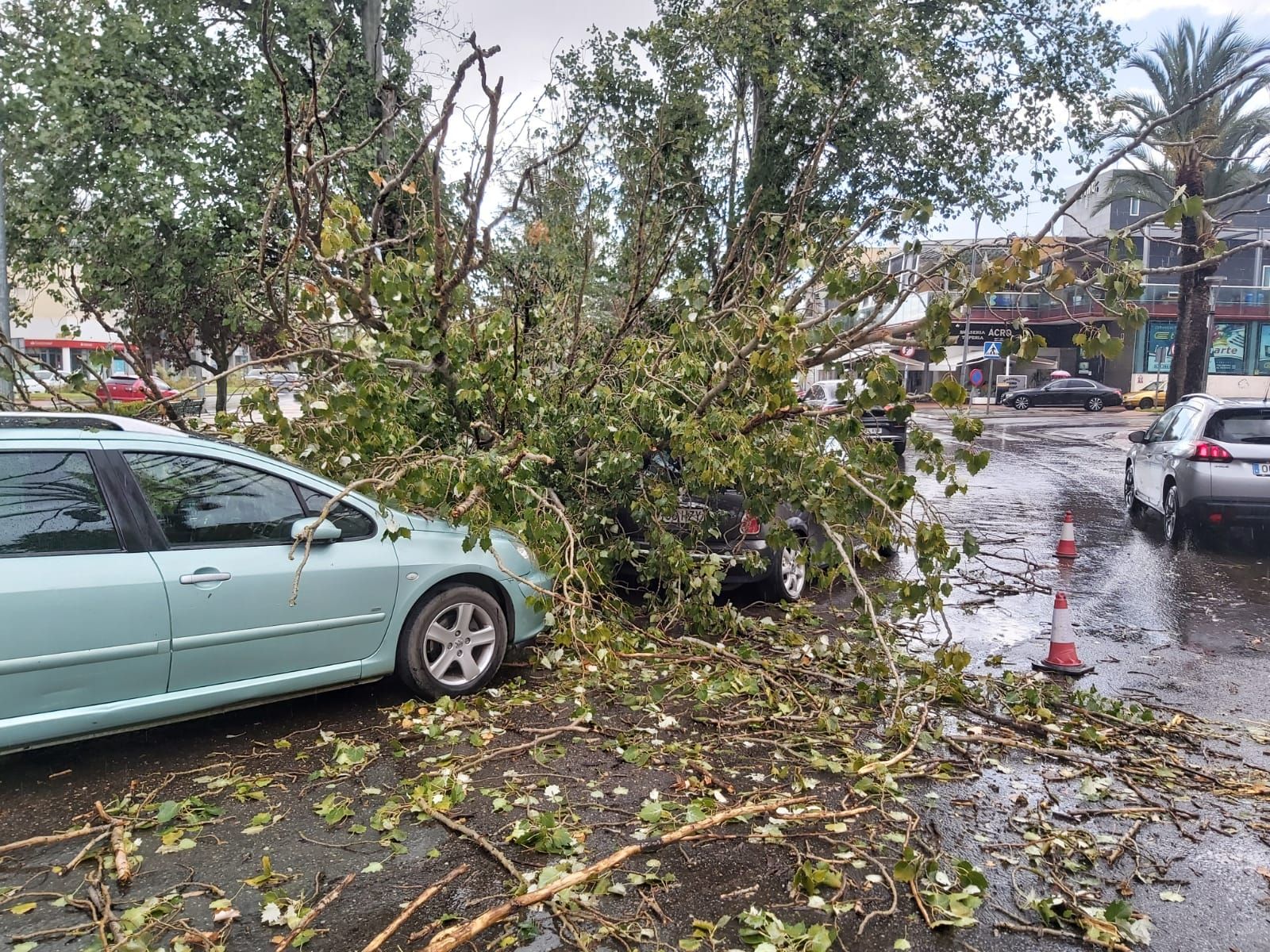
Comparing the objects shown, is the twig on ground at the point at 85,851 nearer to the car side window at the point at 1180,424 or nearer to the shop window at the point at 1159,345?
the car side window at the point at 1180,424

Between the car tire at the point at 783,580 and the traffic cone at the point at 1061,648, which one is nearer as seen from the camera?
the traffic cone at the point at 1061,648

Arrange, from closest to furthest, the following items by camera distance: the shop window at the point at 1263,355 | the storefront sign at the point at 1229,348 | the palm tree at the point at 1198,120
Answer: the palm tree at the point at 1198,120, the shop window at the point at 1263,355, the storefront sign at the point at 1229,348

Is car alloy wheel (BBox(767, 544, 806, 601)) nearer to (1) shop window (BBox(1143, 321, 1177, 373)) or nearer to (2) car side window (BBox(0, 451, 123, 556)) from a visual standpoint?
(2) car side window (BBox(0, 451, 123, 556))

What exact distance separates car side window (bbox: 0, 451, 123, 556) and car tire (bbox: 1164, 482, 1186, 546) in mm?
10328

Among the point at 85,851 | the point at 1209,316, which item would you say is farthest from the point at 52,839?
the point at 1209,316

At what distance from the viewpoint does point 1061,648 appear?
20.3 ft

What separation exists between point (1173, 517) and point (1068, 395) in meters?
37.4

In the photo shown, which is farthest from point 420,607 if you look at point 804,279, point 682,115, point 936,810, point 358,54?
point 682,115

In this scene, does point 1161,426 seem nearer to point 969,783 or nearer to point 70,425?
point 969,783

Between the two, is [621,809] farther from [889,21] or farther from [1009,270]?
[889,21]

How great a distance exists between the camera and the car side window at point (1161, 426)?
11.7 m

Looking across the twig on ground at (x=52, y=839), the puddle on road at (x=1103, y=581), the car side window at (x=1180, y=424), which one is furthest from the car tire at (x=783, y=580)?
the car side window at (x=1180, y=424)

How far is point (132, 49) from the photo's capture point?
12.0 m

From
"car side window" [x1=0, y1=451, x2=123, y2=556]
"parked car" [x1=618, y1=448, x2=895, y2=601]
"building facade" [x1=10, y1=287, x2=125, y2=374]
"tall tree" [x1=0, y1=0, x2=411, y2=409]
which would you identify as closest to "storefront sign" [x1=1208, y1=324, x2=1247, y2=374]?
"tall tree" [x1=0, y1=0, x2=411, y2=409]
